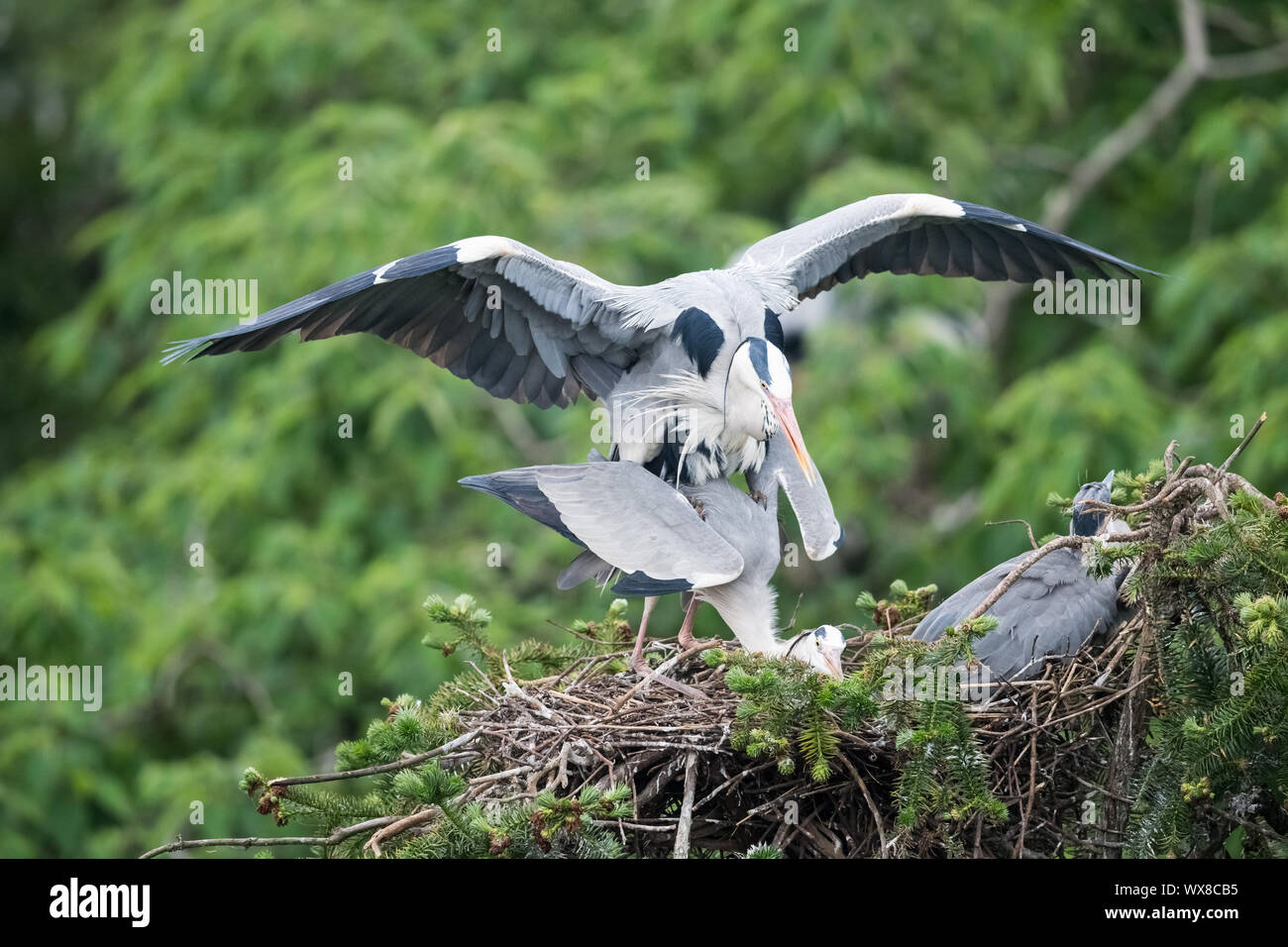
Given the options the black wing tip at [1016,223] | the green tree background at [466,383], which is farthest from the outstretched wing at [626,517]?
the green tree background at [466,383]

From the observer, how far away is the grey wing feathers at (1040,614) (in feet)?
16.2

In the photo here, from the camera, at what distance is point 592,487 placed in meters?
4.98

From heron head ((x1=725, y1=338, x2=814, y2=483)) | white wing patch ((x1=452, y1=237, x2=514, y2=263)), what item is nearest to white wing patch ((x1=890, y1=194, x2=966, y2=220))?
heron head ((x1=725, y1=338, x2=814, y2=483))

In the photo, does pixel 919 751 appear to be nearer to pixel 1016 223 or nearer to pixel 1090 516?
pixel 1090 516

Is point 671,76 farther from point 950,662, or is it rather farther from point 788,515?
point 950,662

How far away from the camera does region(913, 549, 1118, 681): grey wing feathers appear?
4934 mm

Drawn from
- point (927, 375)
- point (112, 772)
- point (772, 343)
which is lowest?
point (112, 772)

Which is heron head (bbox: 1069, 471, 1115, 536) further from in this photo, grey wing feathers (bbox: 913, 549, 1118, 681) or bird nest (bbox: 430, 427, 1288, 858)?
bird nest (bbox: 430, 427, 1288, 858)

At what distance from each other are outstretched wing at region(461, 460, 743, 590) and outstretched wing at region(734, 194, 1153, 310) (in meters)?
0.83

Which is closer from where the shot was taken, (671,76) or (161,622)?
(161,622)

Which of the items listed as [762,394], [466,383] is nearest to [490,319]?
[762,394]

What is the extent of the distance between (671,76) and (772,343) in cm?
832

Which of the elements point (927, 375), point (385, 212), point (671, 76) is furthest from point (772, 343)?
point (671, 76)

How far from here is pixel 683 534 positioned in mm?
4828
